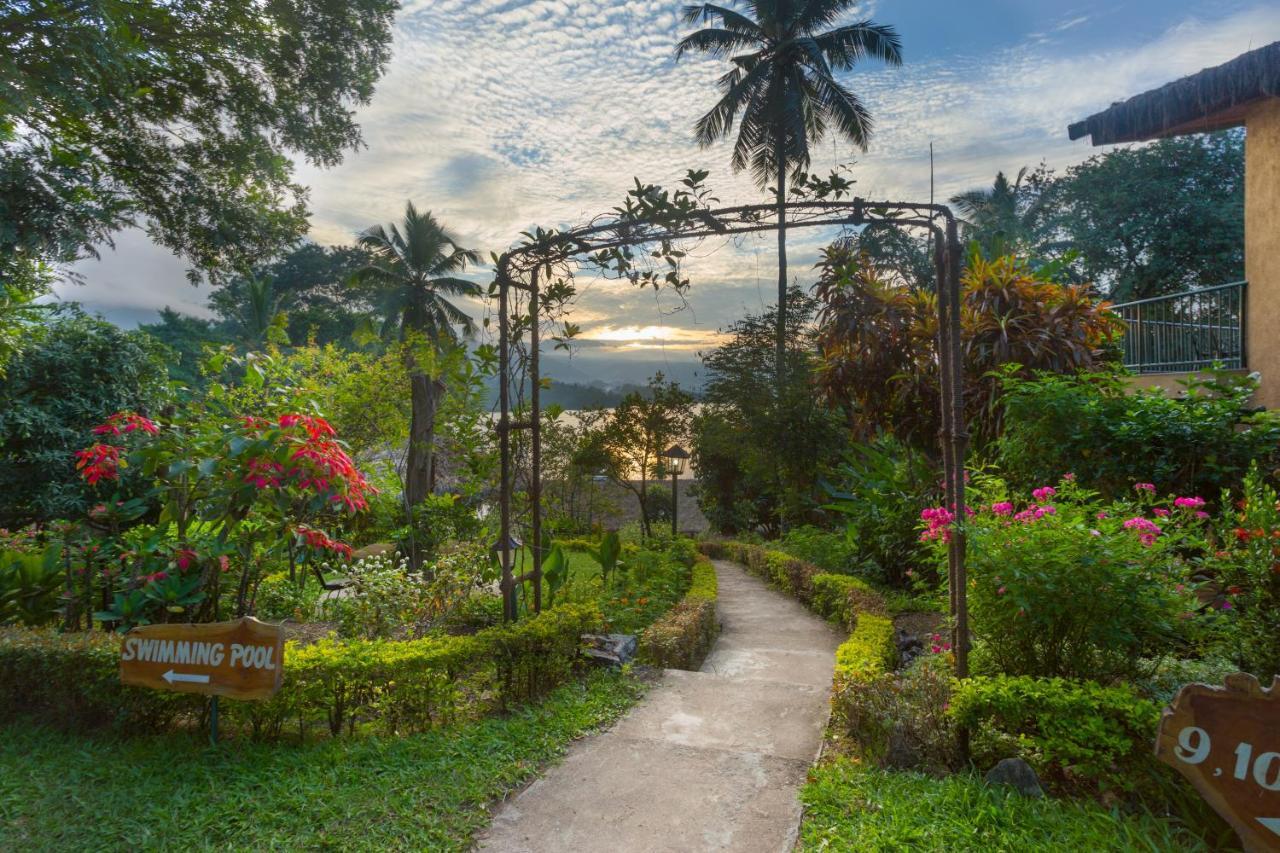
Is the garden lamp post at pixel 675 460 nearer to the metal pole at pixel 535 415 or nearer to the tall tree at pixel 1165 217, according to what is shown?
the metal pole at pixel 535 415

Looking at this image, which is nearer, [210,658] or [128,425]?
[210,658]

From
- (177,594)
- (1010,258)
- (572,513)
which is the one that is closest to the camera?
(177,594)

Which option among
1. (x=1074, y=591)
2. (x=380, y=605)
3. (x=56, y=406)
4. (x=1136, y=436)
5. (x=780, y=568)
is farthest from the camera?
(x=56, y=406)

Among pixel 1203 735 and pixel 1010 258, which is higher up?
pixel 1010 258

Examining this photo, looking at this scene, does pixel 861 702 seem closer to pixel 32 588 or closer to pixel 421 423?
pixel 32 588

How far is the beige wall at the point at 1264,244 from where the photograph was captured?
22.8ft

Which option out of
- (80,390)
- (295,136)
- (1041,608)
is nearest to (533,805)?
(1041,608)

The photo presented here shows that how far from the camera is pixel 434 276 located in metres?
22.1

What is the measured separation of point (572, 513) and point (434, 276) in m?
8.85

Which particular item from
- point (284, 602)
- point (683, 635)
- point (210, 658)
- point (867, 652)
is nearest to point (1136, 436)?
point (867, 652)

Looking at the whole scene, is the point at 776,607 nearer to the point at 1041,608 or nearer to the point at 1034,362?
the point at 1034,362

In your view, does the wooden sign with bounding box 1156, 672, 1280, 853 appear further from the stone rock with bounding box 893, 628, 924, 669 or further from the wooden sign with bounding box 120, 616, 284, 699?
the wooden sign with bounding box 120, 616, 284, 699

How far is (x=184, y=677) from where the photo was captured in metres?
3.72

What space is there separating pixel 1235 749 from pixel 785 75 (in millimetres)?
17552
